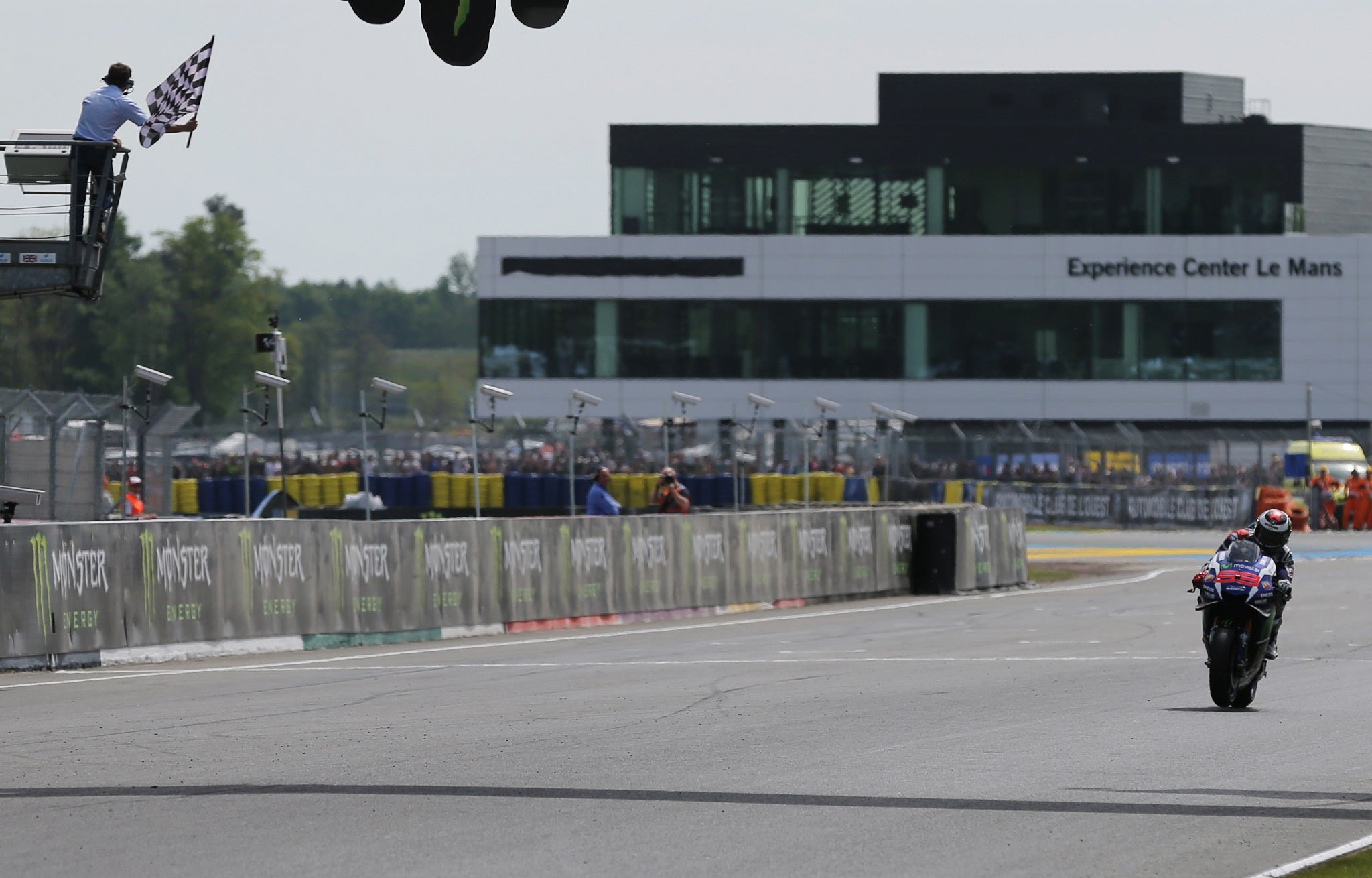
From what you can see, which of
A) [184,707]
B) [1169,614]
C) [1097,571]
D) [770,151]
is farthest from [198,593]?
[770,151]

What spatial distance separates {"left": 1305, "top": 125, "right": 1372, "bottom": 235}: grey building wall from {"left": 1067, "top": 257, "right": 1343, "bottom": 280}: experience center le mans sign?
454 cm

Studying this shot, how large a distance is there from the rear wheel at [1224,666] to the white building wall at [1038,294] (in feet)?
196

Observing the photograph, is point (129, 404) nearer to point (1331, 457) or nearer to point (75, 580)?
point (75, 580)

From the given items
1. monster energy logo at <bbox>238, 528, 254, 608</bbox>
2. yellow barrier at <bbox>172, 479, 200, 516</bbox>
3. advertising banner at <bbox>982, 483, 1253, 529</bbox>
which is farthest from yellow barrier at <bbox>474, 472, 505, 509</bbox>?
Result: monster energy logo at <bbox>238, 528, 254, 608</bbox>

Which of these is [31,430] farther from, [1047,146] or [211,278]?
[211,278]

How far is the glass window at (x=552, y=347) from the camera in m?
75.2

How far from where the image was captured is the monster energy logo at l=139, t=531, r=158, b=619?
57.9ft

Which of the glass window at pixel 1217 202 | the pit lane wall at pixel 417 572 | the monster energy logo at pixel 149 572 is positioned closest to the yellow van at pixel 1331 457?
the glass window at pixel 1217 202

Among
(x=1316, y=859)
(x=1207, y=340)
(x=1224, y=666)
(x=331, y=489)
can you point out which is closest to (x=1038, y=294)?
(x=1207, y=340)

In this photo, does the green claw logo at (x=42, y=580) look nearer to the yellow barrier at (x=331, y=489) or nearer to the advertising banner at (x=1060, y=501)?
the yellow barrier at (x=331, y=489)

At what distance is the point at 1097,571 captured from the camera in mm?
33812

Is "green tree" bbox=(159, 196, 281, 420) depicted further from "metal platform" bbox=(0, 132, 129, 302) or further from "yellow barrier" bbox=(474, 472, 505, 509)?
"metal platform" bbox=(0, 132, 129, 302)

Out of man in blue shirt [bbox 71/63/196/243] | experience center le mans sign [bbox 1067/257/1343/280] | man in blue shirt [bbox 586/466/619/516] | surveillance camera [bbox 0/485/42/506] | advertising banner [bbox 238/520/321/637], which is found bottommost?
advertising banner [bbox 238/520/321/637]

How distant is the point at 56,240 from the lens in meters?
18.8
